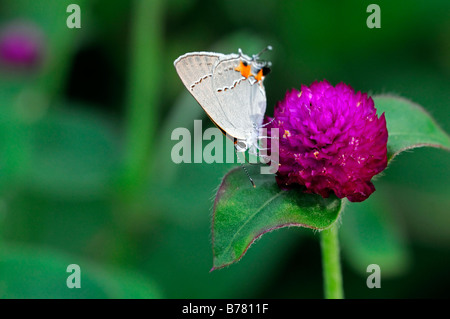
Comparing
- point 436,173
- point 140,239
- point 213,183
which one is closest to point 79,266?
point 140,239

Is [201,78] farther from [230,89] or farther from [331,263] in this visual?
[331,263]

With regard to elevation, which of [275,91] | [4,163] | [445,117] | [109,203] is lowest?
[109,203]

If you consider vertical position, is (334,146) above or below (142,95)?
below

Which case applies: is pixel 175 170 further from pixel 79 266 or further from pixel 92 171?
pixel 79 266

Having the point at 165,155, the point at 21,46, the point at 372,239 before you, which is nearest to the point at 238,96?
the point at 372,239

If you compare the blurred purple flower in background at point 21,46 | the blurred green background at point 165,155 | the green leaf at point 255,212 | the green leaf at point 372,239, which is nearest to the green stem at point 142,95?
the blurred green background at point 165,155

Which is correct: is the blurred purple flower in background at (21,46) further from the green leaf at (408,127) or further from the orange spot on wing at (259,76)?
the green leaf at (408,127)
